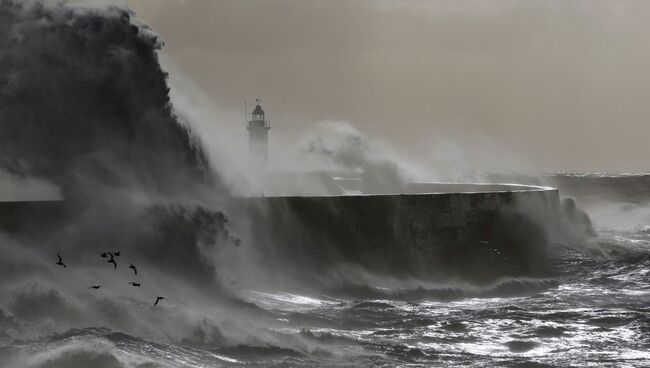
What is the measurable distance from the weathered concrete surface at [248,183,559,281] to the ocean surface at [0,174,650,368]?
1.97 ft

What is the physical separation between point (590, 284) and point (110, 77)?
8223 mm

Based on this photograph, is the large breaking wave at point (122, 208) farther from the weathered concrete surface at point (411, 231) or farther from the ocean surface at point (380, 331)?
the weathered concrete surface at point (411, 231)

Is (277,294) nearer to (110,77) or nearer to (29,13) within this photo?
(110,77)

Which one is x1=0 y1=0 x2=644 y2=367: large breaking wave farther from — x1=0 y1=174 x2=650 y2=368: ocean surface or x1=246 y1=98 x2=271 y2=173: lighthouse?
x1=246 y1=98 x2=271 y2=173: lighthouse

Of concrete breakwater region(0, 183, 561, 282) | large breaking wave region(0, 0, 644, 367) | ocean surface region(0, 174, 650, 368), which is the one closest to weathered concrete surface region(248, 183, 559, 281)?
concrete breakwater region(0, 183, 561, 282)

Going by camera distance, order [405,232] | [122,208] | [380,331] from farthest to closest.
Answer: [405,232] → [122,208] → [380,331]

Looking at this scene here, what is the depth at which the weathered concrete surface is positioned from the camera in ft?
48.1

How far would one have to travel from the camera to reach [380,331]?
1162 cm

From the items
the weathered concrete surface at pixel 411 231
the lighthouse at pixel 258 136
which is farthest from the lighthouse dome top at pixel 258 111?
the weathered concrete surface at pixel 411 231

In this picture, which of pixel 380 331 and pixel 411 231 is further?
pixel 411 231

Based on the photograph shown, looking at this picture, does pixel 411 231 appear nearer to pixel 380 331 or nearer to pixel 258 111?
A: pixel 380 331

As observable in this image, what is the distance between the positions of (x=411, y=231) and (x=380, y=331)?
13.9ft

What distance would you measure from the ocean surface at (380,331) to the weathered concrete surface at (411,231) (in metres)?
0.60

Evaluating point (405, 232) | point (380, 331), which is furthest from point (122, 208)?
point (405, 232)
